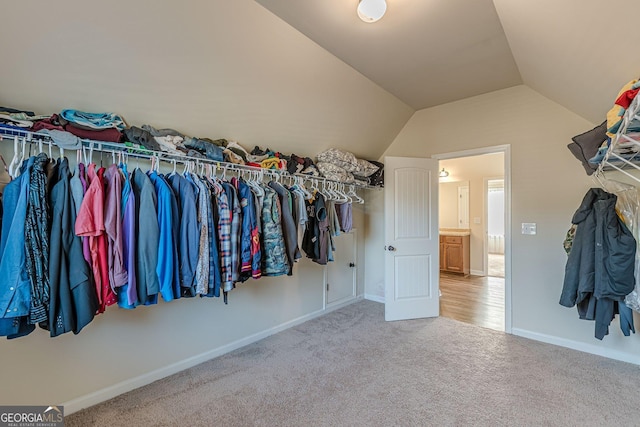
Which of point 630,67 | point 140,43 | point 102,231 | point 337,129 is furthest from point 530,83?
point 102,231

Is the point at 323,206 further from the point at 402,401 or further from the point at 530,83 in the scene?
the point at 530,83

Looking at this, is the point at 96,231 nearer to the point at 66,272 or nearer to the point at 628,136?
the point at 66,272

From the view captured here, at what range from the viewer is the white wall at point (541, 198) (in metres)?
2.74

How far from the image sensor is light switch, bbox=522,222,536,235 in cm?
298

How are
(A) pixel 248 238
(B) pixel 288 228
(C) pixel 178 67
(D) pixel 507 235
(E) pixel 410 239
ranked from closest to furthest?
(C) pixel 178 67 → (A) pixel 248 238 → (B) pixel 288 228 → (D) pixel 507 235 → (E) pixel 410 239

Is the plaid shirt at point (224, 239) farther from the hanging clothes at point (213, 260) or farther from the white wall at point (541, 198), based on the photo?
the white wall at point (541, 198)

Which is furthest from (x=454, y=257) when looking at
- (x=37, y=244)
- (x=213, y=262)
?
(x=37, y=244)

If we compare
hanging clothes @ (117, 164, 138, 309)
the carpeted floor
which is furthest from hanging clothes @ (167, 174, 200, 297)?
the carpeted floor

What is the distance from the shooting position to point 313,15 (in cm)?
202

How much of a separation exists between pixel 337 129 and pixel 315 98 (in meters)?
0.59

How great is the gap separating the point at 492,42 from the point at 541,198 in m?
1.65

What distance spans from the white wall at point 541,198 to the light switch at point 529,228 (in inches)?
1.6

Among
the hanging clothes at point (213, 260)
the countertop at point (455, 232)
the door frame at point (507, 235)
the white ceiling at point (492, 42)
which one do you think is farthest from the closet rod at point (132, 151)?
the countertop at point (455, 232)

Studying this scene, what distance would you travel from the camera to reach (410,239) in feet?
11.6
